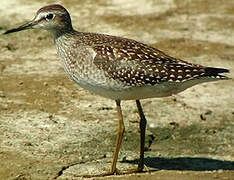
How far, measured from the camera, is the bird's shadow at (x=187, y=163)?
8141 millimetres

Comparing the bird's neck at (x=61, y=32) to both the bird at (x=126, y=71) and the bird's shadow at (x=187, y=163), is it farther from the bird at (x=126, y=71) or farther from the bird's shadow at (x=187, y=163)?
the bird's shadow at (x=187, y=163)

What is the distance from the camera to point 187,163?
8258mm

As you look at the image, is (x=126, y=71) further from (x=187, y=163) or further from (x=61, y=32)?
(x=187, y=163)

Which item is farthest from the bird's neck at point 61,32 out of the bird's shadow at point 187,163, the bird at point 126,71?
the bird's shadow at point 187,163

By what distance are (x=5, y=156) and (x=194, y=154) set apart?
7.38 feet

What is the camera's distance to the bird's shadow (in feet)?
26.7

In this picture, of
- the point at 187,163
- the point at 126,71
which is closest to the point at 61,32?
the point at 126,71

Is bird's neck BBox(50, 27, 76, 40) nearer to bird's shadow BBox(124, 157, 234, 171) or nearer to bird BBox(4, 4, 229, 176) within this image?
bird BBox(4, 4, 229, 176)

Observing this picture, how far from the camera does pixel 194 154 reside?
8508mm

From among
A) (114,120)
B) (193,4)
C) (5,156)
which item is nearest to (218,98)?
(114,120)

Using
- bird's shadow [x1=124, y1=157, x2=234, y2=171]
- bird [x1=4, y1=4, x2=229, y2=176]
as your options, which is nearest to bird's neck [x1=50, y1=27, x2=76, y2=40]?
bird [x1=4, y1=4, x2=229, y2=176]

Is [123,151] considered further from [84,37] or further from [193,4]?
[193,4]

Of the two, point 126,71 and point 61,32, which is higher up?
point 61,32

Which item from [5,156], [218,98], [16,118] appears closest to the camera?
[5,156]
